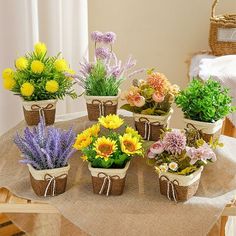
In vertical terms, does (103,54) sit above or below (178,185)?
above

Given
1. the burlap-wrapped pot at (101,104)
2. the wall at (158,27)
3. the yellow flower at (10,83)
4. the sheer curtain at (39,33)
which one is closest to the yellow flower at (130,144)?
the burlap-wrapped pot at (101,104)

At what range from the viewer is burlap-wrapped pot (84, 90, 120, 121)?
122cm

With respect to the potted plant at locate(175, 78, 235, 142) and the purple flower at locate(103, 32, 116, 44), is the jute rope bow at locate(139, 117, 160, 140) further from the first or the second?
the purple flower at locate(103, 32, 116, 44)

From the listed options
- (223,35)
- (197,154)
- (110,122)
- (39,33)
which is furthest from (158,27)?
(197,154)

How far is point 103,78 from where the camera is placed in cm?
120

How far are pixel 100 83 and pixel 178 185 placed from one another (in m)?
0.43

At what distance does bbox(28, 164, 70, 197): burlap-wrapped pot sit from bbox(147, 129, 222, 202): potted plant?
202 mm

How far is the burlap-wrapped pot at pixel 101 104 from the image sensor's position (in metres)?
1.22

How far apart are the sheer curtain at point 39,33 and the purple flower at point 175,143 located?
3.31 ft

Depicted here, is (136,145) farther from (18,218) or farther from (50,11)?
(50,11)

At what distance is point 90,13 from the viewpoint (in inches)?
84.2

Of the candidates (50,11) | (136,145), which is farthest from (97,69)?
(50,11)

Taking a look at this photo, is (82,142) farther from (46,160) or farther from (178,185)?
(178,185)

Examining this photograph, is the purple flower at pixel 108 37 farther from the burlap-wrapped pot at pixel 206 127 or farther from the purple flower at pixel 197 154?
the purple flower at pixel 197 154
